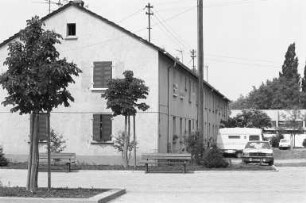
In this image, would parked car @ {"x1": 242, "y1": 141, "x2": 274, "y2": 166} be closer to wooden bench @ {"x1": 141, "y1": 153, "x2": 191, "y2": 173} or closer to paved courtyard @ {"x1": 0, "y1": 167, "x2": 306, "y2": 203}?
paved courtyard @ {"x1": 0, "y1": 167, "x2": 306, "y2": 203}

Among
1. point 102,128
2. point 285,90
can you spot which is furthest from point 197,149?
point 285,90

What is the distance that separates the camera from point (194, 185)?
18.0 metres

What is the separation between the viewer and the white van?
4450 cm

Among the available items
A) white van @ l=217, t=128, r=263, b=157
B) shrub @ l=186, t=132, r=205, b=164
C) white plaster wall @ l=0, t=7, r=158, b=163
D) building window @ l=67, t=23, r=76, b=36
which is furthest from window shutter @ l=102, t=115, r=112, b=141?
white van @ l=217, t=128, r=263, b=157

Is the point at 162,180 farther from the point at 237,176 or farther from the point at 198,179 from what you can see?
the point at 237,176

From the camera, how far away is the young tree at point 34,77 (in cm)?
1347

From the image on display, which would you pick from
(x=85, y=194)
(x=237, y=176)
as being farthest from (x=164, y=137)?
(x=85, y=194)

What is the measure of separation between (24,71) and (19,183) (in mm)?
5767

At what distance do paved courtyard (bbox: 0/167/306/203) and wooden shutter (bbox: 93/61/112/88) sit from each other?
22.9 ft

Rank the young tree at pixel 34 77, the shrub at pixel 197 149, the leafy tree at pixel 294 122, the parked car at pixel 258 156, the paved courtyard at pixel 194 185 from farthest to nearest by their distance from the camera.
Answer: the leafy tree at pixel 294 122 < the parked car at pixel 258 156 < the shrub at pixel 197 149 < the paved courtyard at pixel 194 185 < the young tree at pixel 34 77

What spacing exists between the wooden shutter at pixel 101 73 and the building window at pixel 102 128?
169 centimetres

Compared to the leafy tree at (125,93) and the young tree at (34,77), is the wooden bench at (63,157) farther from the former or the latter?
the young tree at (34,77)

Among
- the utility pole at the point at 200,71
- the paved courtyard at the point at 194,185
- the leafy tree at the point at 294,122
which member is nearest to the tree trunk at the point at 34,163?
the paved courtyard at the point at 194,185

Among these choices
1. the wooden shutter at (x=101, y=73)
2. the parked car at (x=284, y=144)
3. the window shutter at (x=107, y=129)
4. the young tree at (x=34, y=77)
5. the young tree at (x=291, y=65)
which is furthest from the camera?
the young tree at (x=291, y=65)
